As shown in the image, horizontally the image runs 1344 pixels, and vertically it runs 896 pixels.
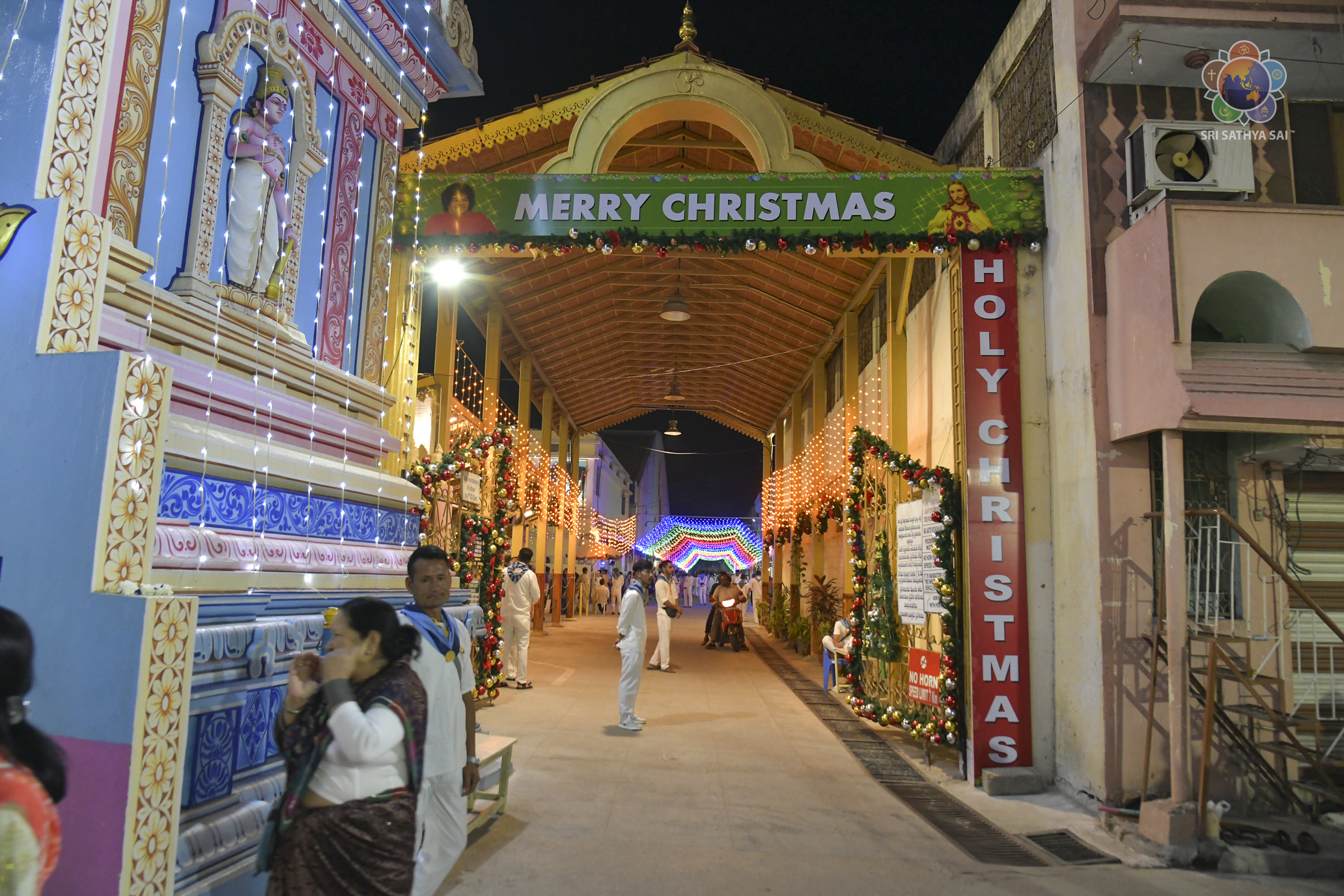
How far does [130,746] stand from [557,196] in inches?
218

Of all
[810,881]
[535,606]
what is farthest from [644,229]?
[535,606]

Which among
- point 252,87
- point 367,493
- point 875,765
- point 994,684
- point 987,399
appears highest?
point 252,87

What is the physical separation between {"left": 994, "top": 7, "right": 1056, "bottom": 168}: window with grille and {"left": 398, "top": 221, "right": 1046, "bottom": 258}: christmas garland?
853 mm

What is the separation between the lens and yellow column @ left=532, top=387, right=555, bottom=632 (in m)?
18.2

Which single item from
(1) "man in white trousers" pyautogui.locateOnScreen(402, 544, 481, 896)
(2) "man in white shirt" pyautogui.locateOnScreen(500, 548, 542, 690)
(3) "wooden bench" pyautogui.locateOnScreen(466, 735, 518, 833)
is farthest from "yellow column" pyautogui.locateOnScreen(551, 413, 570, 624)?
(1) "man in white trousers" pyautogui.locateOnScreen(402, 544, 481, 896)

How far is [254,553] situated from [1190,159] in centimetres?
623

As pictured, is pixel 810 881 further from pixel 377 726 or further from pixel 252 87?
pixel 252 87

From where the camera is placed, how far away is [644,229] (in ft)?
23.1

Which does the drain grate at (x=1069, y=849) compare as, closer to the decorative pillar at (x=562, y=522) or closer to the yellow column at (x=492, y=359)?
the yellow column at (x=492, y=359)

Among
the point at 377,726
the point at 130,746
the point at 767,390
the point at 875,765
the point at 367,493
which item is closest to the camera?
the point at 377,726

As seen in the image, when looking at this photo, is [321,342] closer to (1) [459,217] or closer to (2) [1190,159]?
(1) [459,217]

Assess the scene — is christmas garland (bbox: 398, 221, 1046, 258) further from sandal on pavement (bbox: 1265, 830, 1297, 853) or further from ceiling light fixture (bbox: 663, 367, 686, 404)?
ceiling light fixture (bbox: 663, 367, 686, 404)

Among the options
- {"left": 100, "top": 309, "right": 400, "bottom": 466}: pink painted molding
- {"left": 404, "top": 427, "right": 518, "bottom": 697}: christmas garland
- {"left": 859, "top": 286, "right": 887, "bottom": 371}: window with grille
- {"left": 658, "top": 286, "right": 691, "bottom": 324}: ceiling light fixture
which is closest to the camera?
{"left": 100, "top": 309, "right": 400, "bottom": 466}: pink painted molding

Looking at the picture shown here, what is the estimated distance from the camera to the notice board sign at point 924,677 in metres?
6.72
